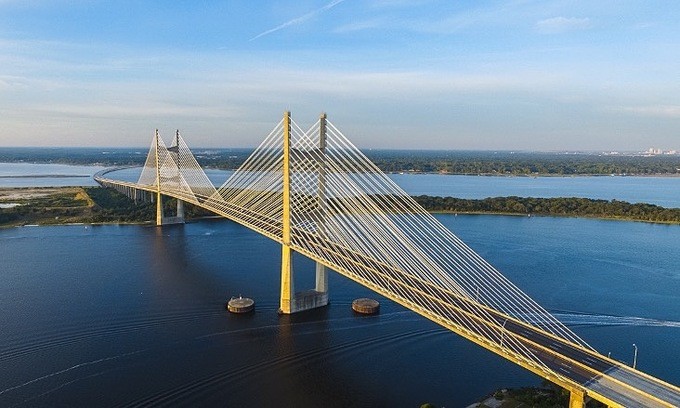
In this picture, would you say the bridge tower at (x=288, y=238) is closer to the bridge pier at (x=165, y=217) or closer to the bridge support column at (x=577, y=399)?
the bridge support column at (x=577, y=399)

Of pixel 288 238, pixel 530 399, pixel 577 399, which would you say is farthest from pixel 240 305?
pixel 577 399

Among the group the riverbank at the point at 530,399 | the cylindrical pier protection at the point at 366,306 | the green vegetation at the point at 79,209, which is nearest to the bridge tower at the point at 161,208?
the green vegetation at the point at 79,209

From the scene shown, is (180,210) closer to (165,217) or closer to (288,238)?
(165,217)

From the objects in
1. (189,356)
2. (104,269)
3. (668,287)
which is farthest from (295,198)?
(668,287)

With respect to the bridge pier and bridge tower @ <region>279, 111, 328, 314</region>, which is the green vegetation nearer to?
the bridge pier

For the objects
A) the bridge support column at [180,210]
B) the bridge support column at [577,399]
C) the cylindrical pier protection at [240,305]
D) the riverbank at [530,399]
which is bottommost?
the riverbank at [530,399]
